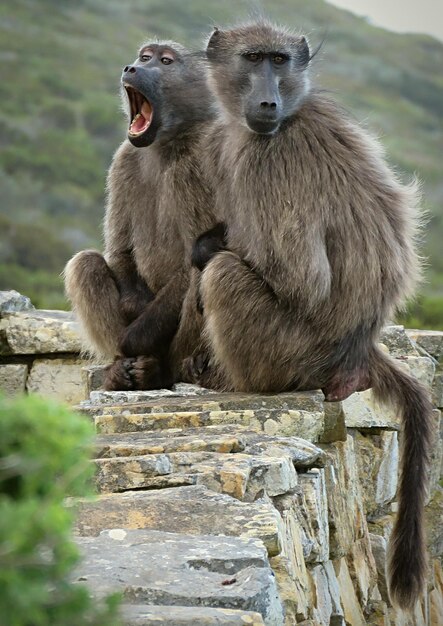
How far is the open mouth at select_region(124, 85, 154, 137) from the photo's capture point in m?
6.00

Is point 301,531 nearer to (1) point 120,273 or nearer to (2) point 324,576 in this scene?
(2) point 324,576

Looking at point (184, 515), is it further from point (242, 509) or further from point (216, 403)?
point (216, 403)

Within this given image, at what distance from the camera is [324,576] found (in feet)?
13.3

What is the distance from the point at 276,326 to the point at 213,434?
1255 millimetres

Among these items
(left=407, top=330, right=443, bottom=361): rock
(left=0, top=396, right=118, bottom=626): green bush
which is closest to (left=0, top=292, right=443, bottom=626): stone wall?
(left=0, top=396, right=118, bottom=626): green bush

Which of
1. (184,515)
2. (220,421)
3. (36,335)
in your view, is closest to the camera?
(184,515)

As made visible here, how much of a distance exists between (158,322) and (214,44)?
1.29m

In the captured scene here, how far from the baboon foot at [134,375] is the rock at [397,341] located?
1.67 meters

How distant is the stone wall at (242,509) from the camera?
2404 mm

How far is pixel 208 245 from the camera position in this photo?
5.56m

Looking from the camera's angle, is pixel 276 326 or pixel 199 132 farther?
pixel 199 132

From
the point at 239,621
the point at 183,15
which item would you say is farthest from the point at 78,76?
the point at 239,621

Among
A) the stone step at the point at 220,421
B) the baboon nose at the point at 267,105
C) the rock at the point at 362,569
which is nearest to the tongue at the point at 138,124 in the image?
the baboon nose at the point at 267,105

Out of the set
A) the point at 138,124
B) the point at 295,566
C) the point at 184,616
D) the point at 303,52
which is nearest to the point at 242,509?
the point at 295,566
